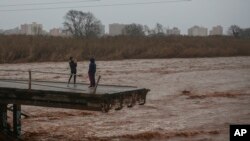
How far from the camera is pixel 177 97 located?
3120 centimetres

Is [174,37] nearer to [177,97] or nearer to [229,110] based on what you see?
[177,97]

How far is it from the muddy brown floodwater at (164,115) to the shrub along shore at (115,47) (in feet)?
45.8

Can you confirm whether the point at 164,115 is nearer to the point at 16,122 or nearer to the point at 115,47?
the point at 16,122

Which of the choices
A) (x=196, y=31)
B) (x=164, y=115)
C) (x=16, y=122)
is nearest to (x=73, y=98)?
(x=16, y=122)

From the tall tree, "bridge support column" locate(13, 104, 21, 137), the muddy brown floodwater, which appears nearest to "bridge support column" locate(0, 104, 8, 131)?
"bridge support column" locate(13, 104, 21, 137)

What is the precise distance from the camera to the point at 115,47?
64.4m

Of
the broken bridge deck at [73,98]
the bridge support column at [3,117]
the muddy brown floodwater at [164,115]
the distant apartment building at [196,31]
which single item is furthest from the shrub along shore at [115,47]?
the distant apartment building at [196,31]

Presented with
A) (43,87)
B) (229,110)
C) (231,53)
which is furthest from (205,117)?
(231,53)

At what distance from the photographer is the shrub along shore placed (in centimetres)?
5784

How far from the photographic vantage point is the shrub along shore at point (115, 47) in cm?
5784

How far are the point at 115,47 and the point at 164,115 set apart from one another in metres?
40.6

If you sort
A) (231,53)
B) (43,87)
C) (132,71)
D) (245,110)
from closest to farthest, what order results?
1. (43,87)
2. (245,110)
3. (132,71)
4. (231,53)

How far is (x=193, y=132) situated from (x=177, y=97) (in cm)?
1108

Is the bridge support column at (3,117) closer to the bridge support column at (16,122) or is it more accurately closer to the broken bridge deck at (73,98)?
the bridge support column at (16,122)
